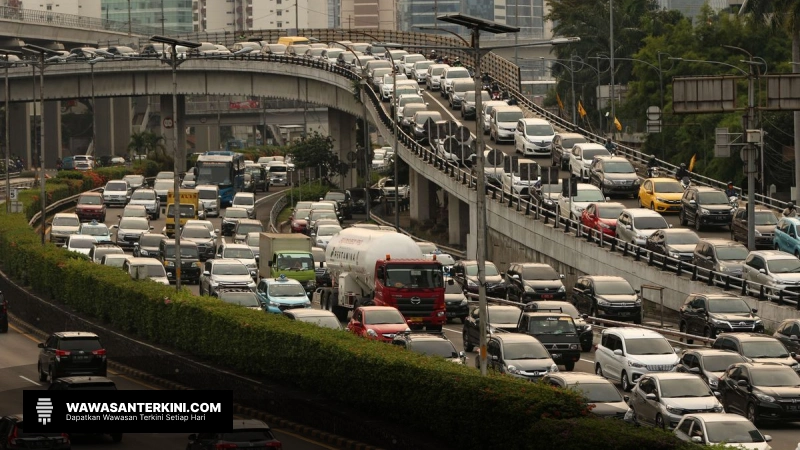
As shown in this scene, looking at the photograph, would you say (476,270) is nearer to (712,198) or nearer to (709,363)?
(712,198)

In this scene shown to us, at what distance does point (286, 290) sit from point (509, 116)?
33.9 metres

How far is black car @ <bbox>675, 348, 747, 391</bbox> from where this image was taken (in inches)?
1453

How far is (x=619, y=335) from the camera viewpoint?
1566 inches

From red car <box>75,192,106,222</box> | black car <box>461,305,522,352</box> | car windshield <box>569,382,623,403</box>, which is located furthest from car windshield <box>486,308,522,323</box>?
red car <box>75,192,106,222</box>

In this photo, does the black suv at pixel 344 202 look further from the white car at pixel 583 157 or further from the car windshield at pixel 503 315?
the car windshield at pixel 503 315

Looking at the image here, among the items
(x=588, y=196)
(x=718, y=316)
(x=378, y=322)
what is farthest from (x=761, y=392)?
(x=588, y=196)

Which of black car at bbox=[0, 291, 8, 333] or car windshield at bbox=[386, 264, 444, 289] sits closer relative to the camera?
car windshield at bbox=[386, 264, 444, 289]

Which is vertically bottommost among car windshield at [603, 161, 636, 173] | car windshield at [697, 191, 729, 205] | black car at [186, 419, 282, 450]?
A: black car at [186, 419, 282, 450]

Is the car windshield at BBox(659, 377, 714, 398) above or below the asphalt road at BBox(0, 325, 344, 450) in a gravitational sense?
above

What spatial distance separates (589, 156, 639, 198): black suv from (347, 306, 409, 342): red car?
27600 millimetres

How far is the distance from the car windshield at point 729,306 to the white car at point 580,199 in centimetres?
1871

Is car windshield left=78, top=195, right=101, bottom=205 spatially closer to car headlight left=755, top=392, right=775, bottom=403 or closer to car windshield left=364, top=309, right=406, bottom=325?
car windshield left=364, top=309, right=406, bottom=325

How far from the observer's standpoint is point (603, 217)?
201 ft

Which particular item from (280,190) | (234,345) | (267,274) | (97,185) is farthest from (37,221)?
(234,345)
